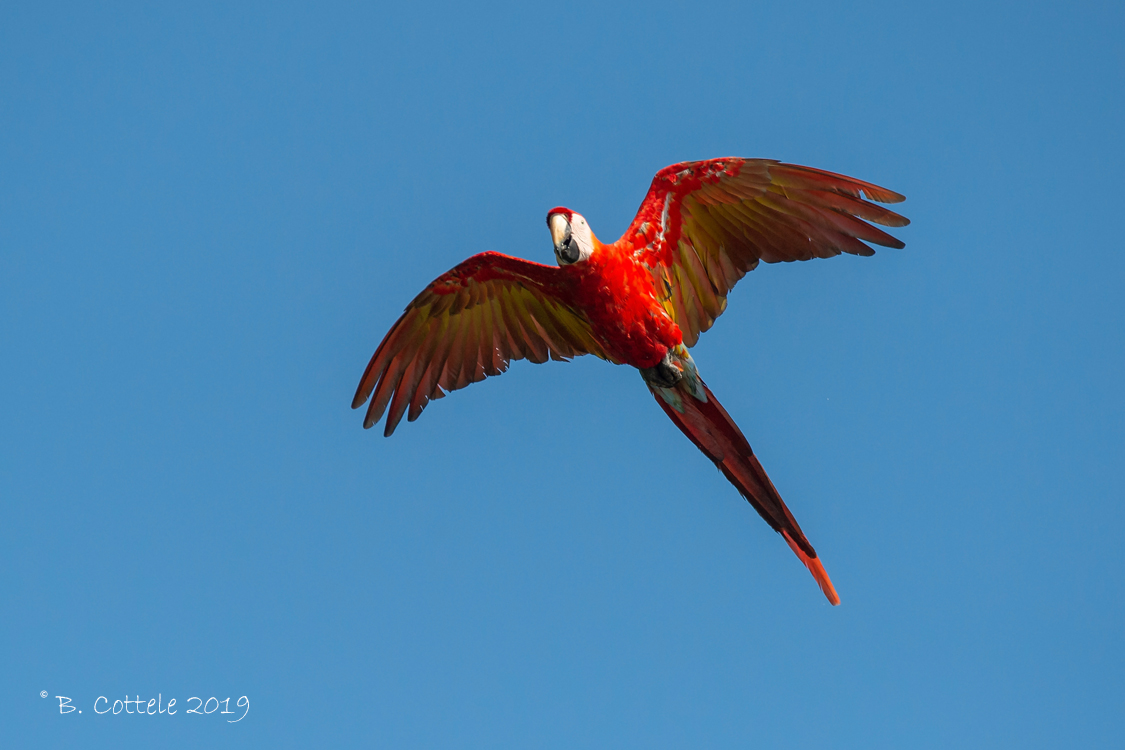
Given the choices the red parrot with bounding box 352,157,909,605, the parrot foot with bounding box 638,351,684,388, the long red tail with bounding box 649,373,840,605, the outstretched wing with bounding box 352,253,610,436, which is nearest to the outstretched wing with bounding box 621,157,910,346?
the red parrot with bounding box 352,157,909,605

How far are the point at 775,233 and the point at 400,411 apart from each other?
3.37 meters

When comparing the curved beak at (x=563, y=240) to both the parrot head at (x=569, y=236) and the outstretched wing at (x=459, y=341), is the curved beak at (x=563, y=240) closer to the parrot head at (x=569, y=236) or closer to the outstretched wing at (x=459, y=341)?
the parrot head at (x=569, y=236)

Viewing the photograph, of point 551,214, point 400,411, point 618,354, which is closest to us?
point 551,214

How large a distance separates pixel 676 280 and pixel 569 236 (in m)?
1.20

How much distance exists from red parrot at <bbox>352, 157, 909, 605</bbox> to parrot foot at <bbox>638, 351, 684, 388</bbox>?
0.4 inches

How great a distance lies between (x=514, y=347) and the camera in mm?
→ 8109

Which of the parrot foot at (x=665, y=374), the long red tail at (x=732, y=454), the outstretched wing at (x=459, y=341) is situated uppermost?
the outstretched wing at (x=459, y=341)

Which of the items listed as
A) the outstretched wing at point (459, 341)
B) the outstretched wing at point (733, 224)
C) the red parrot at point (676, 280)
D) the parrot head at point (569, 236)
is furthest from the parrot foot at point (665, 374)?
the parrot head at point (569, 236)

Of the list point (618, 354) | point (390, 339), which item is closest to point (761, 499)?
point (618, 354)

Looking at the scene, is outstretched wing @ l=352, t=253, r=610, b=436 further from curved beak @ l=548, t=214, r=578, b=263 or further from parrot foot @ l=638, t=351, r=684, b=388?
curved beak @ l=548, t=214, r=578, b=263

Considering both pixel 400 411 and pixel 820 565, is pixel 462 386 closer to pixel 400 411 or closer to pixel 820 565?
pixel 400 411

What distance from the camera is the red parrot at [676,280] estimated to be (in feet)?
23.4

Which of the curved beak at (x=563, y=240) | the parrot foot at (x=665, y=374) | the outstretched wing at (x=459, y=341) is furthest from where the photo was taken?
the outstretched wing at (x=459, y=341)

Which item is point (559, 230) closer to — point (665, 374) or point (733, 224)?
point (665, 374)
